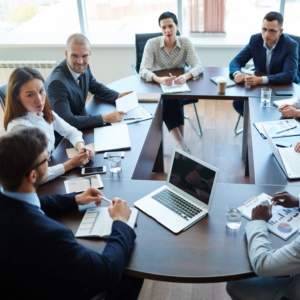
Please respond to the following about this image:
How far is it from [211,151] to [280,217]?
83.3 inches

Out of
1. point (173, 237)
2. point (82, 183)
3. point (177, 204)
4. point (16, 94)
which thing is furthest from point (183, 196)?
point (16, 94)

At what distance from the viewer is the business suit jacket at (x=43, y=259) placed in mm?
1283

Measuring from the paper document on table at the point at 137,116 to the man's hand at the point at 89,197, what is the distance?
90 centimetres

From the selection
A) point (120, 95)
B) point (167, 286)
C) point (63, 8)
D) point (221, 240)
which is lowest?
point (167, 286)

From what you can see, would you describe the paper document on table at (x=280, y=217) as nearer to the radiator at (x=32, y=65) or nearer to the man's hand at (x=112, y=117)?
the man's hand at (x=112, y=117)

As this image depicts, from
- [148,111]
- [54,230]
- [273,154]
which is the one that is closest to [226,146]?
[148,111]

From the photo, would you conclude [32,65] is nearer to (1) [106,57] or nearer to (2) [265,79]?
(1) [106,57]

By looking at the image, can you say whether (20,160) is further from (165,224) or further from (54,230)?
(165,224)

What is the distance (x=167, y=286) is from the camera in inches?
91.0

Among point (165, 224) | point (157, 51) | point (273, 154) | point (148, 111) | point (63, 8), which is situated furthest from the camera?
point (63, 8)

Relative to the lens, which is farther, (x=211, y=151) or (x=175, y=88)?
(x=211, y=151)

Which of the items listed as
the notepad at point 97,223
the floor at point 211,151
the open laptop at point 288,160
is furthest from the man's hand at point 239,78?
the notepad at point 97,223

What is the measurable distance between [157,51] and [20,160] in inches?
101

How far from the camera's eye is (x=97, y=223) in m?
1.66
